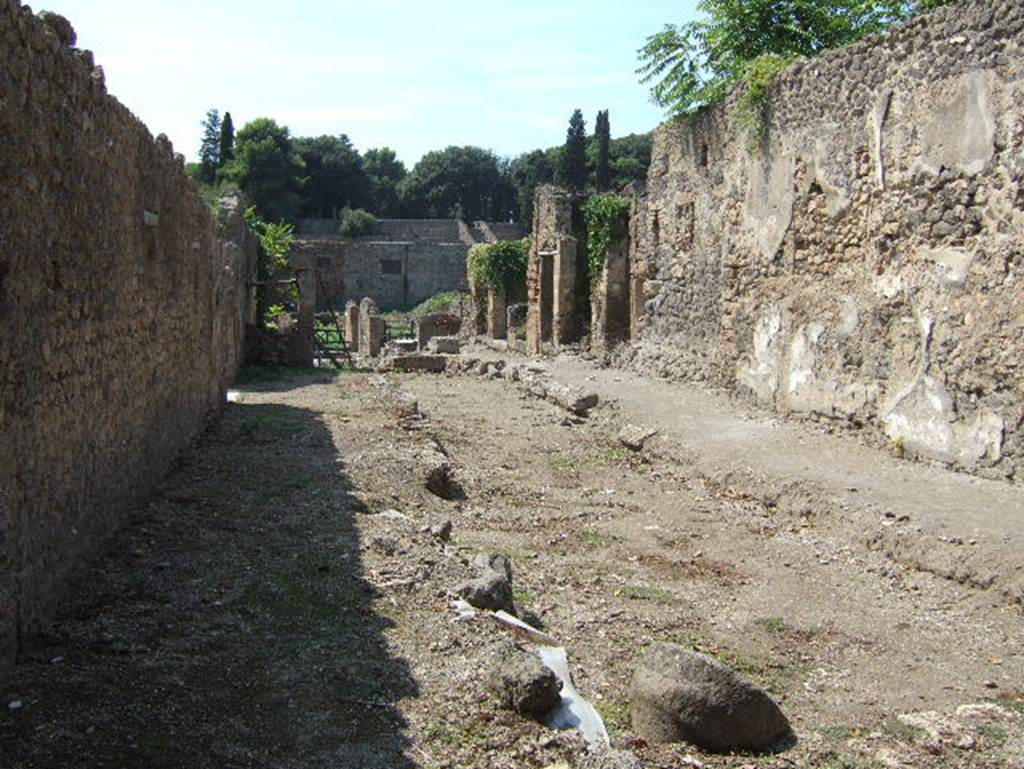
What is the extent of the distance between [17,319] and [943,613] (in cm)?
512

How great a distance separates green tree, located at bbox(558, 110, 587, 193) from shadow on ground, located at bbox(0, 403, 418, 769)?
53.8 metres

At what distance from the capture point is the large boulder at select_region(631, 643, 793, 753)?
4.42 meters

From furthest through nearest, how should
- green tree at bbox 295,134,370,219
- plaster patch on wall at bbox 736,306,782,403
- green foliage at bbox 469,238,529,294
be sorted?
green tree at bbox 295,134,370,219 → green foliage at bbox 469,238,529,294 → plaster patch on wall at bbox 736,306,782,403

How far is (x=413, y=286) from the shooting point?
53.9 meters

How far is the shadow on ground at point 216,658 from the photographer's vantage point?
371 centimetres

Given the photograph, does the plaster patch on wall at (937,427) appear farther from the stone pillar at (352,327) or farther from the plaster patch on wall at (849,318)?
the stone pillar at (352,327)

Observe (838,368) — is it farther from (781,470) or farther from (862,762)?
(862,762)

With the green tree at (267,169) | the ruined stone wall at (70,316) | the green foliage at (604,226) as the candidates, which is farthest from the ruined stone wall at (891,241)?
the green tree at (267,169)

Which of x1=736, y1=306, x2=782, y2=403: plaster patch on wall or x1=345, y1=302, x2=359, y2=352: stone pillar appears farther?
x1=345, y1=302, x2=359, y2=352: stone pillar

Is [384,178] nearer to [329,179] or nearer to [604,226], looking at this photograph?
[329,179]

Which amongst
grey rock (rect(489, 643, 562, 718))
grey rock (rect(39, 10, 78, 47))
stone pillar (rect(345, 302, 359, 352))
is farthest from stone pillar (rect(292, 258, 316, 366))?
grey rock (rect(489, 643, 562, 718))

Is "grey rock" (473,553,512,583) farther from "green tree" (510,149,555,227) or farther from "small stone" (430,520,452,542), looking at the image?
"green tree" (510,149,555,227)

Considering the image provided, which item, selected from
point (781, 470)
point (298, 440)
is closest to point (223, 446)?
point (298, 440)

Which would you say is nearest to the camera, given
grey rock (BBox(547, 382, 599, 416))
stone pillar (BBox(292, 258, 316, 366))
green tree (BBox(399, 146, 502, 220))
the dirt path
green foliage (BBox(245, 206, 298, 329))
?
the dirt path
